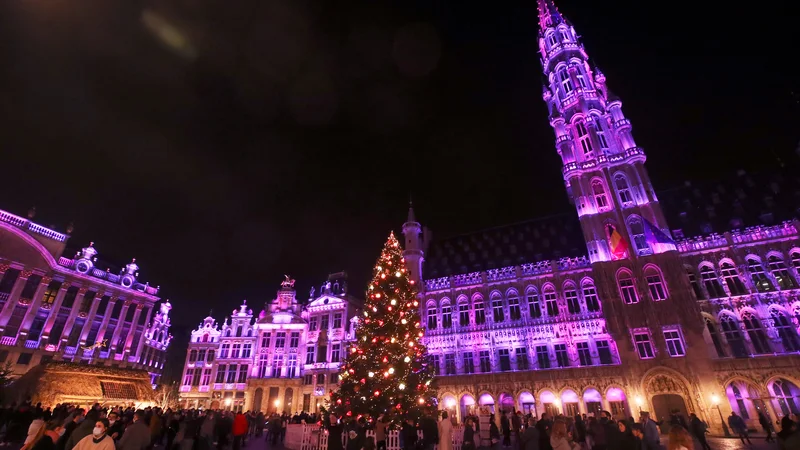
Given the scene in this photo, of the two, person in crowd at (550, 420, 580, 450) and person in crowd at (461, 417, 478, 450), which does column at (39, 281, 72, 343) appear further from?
person in crowd at (550, 420, 580, 450)

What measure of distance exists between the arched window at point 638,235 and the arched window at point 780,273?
25.5 feet

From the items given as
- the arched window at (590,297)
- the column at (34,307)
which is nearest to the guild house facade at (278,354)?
the column at (34,307)

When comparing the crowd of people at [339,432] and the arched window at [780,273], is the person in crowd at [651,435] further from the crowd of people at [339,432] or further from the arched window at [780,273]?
the arched window at [780,273]

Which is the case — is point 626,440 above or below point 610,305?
below

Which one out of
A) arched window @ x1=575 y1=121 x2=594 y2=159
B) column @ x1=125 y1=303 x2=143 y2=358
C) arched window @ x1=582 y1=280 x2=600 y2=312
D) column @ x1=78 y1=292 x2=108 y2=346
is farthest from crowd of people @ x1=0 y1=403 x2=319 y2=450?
column @ x1=125 y1=303 x2=143 y2=358

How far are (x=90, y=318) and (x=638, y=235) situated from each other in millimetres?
64647

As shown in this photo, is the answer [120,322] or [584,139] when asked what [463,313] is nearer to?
[584,139]

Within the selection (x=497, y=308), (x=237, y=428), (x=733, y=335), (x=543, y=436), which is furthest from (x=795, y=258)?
(x=237, y=428)

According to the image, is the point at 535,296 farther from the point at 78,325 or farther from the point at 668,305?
the point at 78,325

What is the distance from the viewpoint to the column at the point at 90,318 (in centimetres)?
4798

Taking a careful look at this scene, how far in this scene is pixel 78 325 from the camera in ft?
159

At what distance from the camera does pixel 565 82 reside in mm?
42500

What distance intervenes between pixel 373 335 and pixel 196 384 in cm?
4666

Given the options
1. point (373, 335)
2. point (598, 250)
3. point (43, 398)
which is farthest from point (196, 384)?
point (598, 250)
